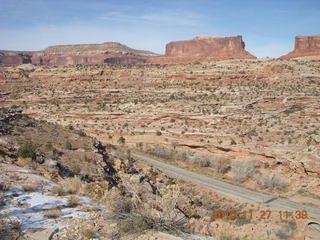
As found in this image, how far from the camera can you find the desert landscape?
18.4 feet

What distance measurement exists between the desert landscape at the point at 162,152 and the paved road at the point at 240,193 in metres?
0.13

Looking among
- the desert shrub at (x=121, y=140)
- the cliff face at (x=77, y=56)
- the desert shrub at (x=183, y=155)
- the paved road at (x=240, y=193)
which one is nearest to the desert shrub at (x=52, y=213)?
the paved road at (x=240, y=193)

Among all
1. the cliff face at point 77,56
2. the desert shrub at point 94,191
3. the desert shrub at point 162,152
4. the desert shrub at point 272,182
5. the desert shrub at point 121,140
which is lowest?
the desert shrub at point 272,182

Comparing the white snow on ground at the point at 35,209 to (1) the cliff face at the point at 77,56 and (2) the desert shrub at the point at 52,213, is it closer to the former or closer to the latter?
(2) the desert shrub at the point at 52,213

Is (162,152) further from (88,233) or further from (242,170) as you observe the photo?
(88,233)

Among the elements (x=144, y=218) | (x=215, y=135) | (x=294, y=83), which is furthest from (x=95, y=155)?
(x=294, y=83)

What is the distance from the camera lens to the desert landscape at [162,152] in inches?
221

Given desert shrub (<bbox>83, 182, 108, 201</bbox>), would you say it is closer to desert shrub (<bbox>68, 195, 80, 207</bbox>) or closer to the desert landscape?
the desert landscape

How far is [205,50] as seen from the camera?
242 feet

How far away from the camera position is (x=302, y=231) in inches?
281

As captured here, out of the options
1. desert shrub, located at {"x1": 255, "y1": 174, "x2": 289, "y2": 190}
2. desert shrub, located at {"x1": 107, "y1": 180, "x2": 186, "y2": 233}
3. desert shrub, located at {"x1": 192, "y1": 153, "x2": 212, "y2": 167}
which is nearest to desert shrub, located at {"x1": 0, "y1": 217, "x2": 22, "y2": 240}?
desert shrub, located at {"x1": 107, "y1": 180, "x2": 186, "y2": 233}

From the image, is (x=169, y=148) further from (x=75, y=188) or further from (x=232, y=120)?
(x=75, y=188)

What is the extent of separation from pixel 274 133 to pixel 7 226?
21.9m

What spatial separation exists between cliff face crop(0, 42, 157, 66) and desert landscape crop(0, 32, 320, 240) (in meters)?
65.5
